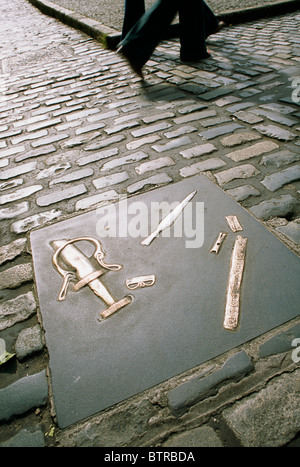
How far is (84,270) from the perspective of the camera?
1.70 meters

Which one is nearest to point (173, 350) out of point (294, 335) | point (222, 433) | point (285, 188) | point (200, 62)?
point (222, 433)

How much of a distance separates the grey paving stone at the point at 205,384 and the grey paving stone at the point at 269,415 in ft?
0.30

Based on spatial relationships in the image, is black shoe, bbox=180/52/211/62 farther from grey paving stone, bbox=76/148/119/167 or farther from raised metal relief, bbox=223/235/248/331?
raised metal relief, bbox=223/235/248/331

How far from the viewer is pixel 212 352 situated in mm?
1309

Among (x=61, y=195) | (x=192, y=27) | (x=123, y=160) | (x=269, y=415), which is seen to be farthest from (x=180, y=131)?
(x=269, y=415)

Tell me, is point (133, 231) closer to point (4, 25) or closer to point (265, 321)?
point (265, 321)

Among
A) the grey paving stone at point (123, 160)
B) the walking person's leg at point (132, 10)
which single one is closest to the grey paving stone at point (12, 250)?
the grey paving stone at point (123, 160)

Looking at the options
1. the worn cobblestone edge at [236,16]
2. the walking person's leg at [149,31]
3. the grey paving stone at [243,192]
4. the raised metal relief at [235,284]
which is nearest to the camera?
the raised metal relief at [235,284]

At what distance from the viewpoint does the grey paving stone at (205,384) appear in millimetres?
1201

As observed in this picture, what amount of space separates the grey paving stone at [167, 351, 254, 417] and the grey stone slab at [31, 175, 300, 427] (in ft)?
0.20

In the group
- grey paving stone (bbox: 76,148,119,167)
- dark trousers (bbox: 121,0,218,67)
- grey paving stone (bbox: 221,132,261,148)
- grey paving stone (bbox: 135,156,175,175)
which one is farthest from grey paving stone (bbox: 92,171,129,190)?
dark trousers (bbox: 121,0,218,67)

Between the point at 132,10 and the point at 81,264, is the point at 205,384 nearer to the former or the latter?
the point at 81,264

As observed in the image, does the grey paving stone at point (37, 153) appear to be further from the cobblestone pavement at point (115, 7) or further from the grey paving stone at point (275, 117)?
the cobblestone pavement at point (115, 7)

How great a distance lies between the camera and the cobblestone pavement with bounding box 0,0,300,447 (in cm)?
117
